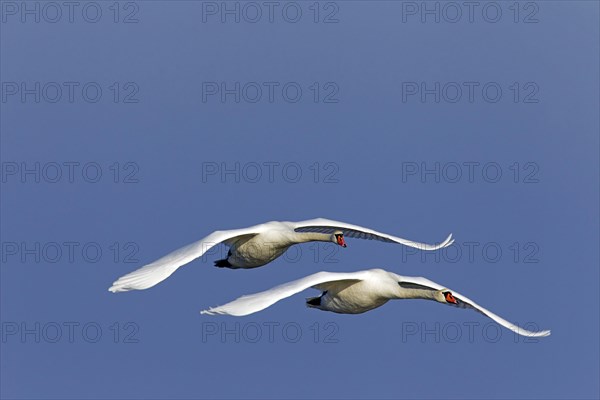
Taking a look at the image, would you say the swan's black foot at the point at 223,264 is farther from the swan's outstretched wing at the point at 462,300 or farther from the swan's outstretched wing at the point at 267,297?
the swan's outstretched wing at the point at 267,297

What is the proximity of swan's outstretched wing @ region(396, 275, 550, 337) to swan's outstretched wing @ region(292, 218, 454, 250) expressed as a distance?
385 cm

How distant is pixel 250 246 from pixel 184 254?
13.0ft

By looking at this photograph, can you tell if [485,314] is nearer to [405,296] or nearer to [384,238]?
[405,296]

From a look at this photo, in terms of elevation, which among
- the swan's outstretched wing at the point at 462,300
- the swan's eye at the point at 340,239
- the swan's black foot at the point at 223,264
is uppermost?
the swan's eye at the point at 340,239

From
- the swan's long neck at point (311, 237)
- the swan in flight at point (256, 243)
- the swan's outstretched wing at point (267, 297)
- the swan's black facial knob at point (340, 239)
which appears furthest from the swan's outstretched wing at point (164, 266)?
the swan's black facial knob at point (340, 239)

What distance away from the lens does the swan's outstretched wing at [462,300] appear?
4216 cm

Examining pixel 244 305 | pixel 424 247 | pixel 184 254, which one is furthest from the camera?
pixel 424 247

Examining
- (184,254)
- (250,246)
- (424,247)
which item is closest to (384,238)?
(424,247)

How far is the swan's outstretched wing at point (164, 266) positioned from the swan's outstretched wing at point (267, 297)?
2.32 metres

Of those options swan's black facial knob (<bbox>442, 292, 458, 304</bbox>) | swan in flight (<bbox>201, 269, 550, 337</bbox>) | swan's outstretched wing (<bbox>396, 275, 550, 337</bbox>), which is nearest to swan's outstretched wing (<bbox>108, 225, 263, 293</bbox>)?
swan in flight (<bbox>201, 269, 550, 337</bbox>)

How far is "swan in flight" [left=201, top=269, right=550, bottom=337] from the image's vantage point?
4131cm

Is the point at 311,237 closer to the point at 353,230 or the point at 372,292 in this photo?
the point at 353,230

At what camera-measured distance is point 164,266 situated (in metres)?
39.5

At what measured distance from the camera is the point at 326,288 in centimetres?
4197
